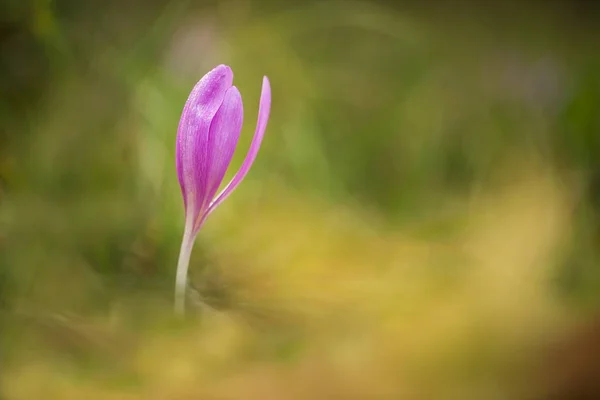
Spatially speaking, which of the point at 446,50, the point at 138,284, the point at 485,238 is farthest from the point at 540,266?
the point at 138,284

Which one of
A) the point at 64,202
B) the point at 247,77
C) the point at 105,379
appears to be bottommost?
the point at 105,379

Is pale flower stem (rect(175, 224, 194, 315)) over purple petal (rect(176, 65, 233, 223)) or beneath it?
beneath

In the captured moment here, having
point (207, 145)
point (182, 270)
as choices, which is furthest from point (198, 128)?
point (182, 270)

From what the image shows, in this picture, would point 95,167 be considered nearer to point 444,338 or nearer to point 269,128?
point 269,128

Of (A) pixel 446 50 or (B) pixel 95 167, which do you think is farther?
(A) pixel 446 50

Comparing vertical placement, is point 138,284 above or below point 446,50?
below
